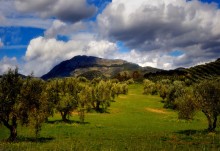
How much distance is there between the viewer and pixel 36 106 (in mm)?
52531

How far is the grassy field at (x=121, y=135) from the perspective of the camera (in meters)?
44.9

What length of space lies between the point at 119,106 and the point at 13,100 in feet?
291

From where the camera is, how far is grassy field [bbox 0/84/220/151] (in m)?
44.9

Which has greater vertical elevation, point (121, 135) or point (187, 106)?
point (187, 106)

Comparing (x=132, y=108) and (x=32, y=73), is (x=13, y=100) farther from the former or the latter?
(x=132, y=108)

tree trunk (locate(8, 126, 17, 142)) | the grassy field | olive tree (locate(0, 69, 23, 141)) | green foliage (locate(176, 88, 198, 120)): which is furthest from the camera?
green foliage (locate(176, 88, 198, 120))

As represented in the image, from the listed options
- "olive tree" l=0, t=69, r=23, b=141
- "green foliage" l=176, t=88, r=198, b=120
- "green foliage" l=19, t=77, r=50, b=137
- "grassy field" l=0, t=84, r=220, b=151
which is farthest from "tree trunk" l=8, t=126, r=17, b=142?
"green foliage" l=176, t=88, r=198, b=120

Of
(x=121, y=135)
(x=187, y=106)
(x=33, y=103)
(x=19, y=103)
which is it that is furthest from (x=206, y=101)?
(x=19, y=103)

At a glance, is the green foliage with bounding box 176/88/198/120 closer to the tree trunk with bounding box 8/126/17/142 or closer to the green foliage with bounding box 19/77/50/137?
the green foliage with bounding box 19/77/50/137

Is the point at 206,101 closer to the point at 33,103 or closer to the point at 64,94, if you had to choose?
the point at 33,103

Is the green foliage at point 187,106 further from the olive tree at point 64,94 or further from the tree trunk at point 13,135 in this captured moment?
the tree trunk at point 13,135

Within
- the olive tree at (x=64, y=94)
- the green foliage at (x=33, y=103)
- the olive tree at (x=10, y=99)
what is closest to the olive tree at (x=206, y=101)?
the olive tree at (x=64, y=94)

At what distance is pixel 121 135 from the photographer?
200 ft

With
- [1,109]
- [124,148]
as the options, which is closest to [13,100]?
[1,109]
